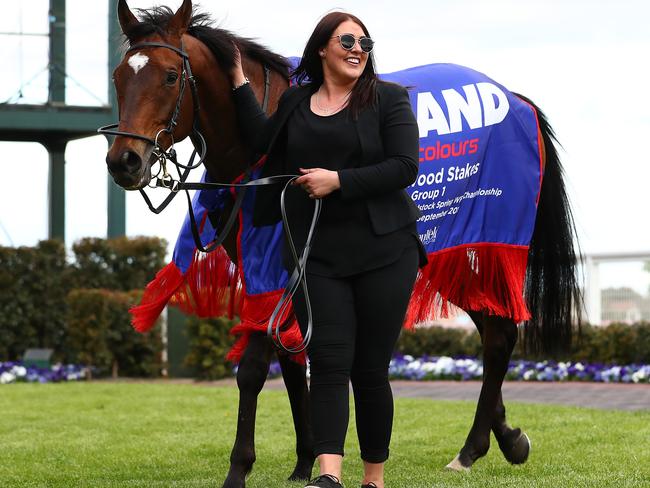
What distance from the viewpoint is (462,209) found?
5199 millimetres

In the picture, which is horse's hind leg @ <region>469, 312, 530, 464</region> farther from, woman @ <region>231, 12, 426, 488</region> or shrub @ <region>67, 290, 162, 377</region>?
shrub @ <region>67, 290, 162, 377</region>

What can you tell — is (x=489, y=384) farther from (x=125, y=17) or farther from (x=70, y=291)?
(x=70, y=291)

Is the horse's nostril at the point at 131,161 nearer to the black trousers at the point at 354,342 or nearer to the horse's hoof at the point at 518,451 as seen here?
the black trousers at the point at 354,342

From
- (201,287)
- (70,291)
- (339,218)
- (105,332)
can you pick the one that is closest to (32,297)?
(70,291)

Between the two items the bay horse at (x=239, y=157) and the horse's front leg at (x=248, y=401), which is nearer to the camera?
the bay horse at (x=239, y=157)

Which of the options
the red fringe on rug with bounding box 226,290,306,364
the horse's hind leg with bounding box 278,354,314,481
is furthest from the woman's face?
the horse's hind leg with bounding box 278,354,314,481

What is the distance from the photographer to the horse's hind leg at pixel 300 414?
4.71 meters

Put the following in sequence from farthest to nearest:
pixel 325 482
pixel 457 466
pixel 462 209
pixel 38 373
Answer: pixel 38 373, pixel 462 209, pixel 457 466, pixel 325 482

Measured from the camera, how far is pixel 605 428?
6094mm

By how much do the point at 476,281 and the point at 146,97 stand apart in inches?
86.5

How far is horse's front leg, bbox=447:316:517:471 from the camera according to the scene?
5.02m

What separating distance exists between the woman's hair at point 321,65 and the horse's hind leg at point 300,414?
1.53 meters

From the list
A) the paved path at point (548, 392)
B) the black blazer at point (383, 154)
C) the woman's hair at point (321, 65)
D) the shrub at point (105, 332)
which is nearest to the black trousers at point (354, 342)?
the black blazer at point (383, 154)

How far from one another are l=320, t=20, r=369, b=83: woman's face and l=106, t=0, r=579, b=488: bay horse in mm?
658
